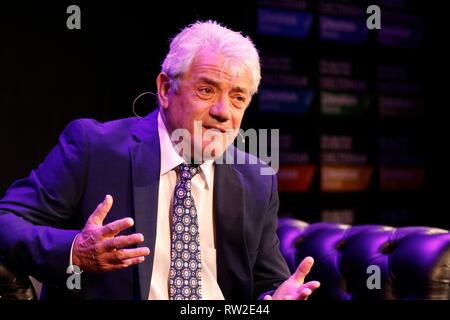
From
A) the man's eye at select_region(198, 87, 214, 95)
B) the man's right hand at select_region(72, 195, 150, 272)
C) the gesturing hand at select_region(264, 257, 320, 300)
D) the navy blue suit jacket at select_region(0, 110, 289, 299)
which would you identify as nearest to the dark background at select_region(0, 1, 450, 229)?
the navy blue suit jacket at select_region(0, 110, 289, 299)

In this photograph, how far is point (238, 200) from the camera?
1935 millimetres

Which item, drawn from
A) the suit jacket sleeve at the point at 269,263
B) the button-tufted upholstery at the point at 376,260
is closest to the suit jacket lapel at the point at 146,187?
the suit jacket sleeve at the point at 269,263

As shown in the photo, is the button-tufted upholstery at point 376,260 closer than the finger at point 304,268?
No

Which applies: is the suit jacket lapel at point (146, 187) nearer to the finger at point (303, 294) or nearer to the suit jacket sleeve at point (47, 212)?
the suit jacket sleeve at point (47, 212)

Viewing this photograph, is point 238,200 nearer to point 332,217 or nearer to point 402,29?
point 332,217

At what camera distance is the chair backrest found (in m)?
1.65

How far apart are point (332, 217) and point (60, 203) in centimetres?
308

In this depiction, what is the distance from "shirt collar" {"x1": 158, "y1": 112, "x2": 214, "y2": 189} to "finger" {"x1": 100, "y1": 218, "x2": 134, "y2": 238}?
→ 43 cm

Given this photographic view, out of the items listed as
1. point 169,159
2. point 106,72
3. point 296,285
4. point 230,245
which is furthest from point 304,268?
point 106,72

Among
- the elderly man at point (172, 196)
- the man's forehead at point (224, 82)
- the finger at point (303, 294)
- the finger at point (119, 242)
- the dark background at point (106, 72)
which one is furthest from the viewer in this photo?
the dark background at point (106, 72)

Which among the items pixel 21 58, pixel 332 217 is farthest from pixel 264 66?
pixel 21 58

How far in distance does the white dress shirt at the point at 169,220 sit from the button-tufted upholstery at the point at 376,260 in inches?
22.0

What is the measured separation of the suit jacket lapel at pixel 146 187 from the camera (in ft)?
5.67

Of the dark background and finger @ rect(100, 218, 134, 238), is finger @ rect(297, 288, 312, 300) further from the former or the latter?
the dark background
